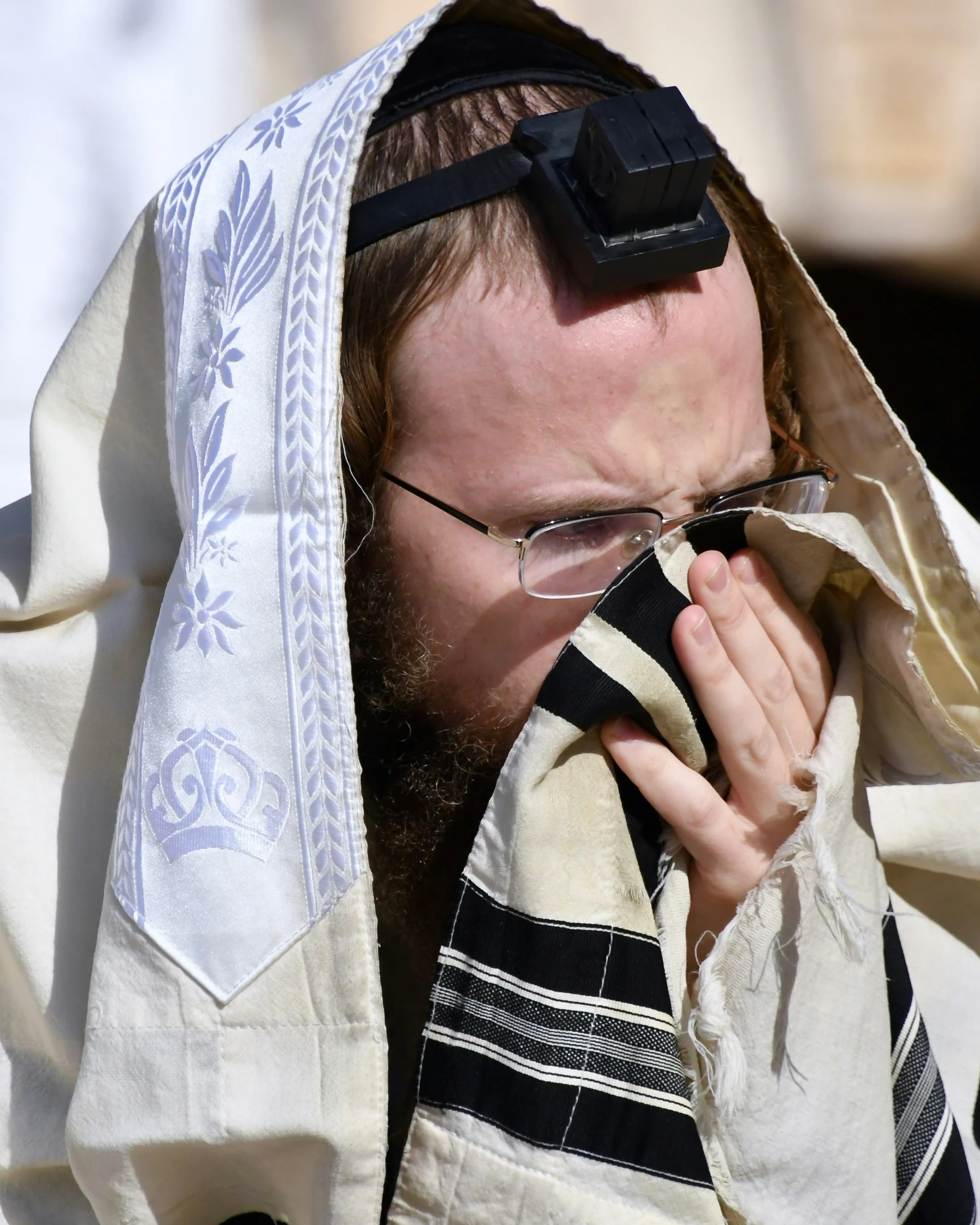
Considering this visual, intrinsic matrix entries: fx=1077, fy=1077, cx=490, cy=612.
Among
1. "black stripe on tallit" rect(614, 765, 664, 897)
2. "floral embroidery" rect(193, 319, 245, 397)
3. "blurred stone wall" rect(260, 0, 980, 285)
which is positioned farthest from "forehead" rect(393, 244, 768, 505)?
"blurred stone wall" rect(260, 0, 980, 285)

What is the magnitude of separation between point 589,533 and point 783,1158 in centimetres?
67

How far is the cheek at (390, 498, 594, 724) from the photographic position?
1214mm

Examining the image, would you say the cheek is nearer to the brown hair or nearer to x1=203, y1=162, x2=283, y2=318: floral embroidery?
the brown hair

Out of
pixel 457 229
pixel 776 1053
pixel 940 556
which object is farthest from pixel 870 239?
pixel 776 1053

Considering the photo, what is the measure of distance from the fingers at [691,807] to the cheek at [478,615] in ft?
0.51

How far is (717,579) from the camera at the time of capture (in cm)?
110

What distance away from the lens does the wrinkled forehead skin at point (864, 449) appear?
1297 millimetres

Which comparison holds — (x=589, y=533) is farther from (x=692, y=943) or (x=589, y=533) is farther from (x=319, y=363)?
(x=692, y=943)

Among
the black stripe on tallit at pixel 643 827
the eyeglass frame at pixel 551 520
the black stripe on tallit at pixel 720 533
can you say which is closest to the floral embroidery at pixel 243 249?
the eyeglass frame at pixel 551 520

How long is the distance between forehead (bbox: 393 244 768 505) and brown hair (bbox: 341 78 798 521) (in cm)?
2

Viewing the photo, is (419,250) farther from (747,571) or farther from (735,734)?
(735,734)

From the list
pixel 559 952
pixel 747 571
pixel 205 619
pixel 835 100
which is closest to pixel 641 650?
pixel 747 571

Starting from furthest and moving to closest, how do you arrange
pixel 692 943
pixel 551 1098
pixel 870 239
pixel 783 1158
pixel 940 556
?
pixel 870 239 < pixel 940 556 < pixel 692 943 < pixel 783 1158 < pixel 551 1098

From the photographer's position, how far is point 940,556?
1.29 m
